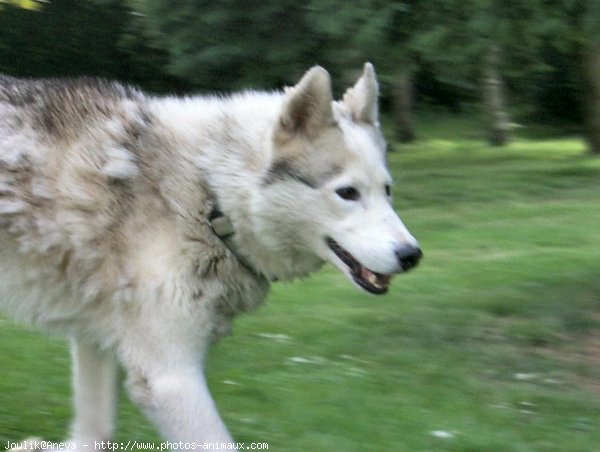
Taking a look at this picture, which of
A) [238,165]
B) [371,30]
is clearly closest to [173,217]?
[238,165]

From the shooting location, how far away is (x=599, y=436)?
5301 millimetres

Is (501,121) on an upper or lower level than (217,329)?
lower

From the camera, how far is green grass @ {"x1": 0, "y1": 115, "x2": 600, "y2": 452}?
206 inches

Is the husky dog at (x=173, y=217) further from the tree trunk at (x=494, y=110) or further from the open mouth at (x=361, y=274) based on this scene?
the tree trunk at (x=494, y=110)

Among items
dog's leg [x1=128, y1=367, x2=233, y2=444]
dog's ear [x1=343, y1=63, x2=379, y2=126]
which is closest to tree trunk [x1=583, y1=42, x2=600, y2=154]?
dog's ear [x1=343, y1=63, x2=379, y2=126]

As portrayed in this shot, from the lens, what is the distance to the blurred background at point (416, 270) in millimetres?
5430

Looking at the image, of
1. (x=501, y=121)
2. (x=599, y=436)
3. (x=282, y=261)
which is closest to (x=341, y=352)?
(x=599, y=436)

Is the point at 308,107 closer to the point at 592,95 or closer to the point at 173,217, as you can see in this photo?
the point at 173,217

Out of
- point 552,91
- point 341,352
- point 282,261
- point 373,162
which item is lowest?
point 552,91

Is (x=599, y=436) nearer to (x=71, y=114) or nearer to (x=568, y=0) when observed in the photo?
(x=71, y=114)

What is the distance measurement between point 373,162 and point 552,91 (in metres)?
24.4

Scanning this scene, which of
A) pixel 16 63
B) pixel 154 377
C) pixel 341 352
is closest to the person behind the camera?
pixel 154 377

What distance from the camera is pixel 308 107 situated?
420 centimetres

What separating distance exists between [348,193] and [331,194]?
73mm
